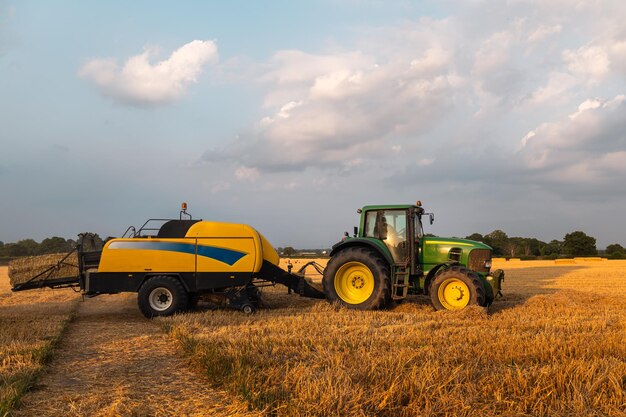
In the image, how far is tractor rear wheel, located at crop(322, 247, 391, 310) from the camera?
10047 mm

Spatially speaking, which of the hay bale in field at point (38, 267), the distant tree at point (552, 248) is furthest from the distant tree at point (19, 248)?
the distant tree at point (552, 248)

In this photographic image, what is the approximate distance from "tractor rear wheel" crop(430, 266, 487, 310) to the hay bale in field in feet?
24.9

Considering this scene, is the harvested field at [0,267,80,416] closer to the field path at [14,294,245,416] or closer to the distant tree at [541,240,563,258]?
the field path at [14,294,245,416]

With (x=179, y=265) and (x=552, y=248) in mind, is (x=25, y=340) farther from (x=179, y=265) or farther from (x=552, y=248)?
(x=552, y=248)

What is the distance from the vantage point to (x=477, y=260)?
10273 mm

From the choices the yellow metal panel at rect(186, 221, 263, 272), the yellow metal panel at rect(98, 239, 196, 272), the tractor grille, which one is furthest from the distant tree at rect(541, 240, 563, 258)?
the yellow metal panel at rect(98, 239, 196, 272)

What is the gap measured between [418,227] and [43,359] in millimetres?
7372

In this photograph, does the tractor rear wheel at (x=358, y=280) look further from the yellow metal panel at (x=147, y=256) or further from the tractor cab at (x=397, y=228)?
the yellow metal panel at (x=147, y=256)

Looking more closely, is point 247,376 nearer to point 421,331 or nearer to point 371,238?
point 421,331

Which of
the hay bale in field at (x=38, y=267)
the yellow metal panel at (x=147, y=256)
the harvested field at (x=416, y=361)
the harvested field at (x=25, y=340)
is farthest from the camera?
the hay bale in field at (x=38, y=267)

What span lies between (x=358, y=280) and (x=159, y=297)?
4.08 m

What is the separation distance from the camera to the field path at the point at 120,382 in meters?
4.17

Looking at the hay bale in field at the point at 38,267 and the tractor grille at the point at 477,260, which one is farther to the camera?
the hay bale in field at the point at 38,267

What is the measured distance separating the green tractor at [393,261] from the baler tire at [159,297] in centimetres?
299
